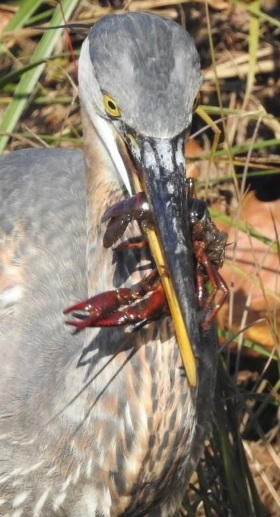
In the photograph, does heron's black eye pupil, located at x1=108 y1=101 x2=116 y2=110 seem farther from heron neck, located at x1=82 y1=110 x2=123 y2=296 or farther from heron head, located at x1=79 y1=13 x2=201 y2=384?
heron neck, located at x1=82 y1=110 x2=123 y2=296

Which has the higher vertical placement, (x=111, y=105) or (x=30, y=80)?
(x=111, y=105)

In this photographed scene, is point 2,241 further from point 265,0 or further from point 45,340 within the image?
point 265,0

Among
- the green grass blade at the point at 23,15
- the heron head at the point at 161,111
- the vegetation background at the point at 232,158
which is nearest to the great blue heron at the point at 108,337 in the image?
the heron head at the point at 161,111

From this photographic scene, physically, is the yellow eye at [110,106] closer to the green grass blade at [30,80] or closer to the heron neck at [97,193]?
the heron neck at [97,193]

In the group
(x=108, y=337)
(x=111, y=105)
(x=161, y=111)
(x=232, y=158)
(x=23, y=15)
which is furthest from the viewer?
(x=23, y=15)

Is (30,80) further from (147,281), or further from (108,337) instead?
(147,281)

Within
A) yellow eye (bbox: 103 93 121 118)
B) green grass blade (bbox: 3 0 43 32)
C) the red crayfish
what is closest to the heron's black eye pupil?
yellow eye (bbox: 103 93 121 118)

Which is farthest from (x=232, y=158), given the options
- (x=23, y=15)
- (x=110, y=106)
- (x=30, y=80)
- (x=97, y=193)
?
(x=110, y=106)

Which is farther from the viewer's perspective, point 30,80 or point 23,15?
point 23,15
